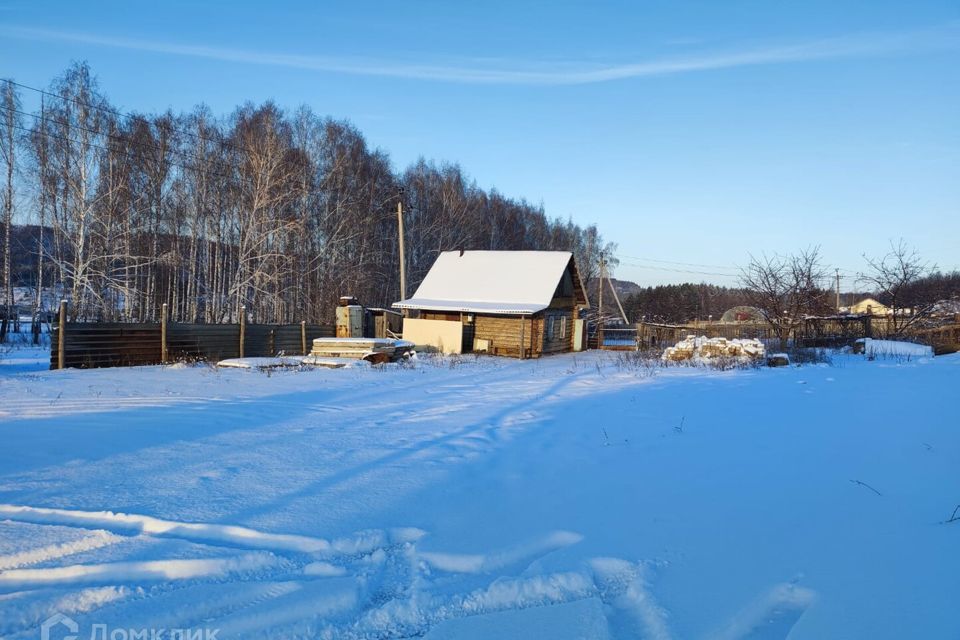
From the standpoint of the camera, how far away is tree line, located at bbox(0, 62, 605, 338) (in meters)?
23.0

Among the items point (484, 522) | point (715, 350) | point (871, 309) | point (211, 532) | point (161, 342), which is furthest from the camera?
point (871, 309)

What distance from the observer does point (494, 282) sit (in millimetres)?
27047

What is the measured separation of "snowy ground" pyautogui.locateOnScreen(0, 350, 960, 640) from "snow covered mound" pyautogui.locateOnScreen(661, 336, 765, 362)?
8.78 m

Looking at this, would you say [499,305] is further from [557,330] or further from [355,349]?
[355,349]

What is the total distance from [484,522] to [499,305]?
20.8 m

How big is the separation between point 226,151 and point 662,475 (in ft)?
96.2

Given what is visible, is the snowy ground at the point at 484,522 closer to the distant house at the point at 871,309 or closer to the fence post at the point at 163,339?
the fence post at the point at 163,339

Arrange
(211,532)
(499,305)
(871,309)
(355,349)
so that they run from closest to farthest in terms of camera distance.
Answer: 1. (211,532)
2. (355,349)
3. (499,305)
4. (871,309)

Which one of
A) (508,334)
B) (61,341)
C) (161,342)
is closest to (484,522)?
(61,341)

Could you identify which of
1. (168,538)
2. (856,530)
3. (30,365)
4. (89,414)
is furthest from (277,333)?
(856,530)

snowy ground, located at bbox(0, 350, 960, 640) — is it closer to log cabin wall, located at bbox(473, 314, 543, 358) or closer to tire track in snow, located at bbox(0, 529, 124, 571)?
tire track in snow, located at bbox(0, 529, 124, 571)

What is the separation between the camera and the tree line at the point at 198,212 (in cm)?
2303

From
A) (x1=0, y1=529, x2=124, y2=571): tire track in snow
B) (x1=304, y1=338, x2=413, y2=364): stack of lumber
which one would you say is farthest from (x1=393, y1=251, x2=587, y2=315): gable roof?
(x1=0, y1=529, x2=124, y2=571): tire track in snow

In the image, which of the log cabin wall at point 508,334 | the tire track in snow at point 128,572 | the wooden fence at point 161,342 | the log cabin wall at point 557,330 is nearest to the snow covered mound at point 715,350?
the log cabin wall at point 508,334
